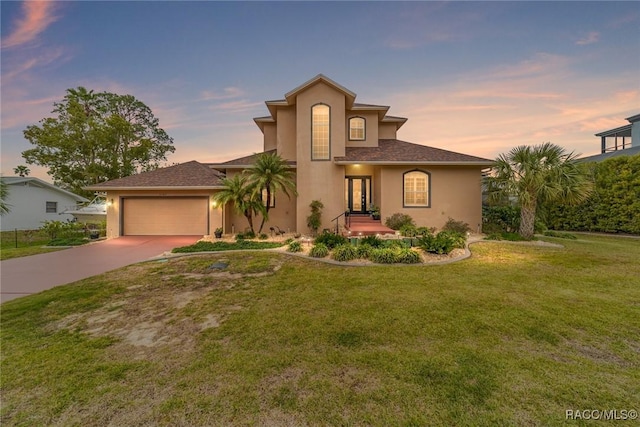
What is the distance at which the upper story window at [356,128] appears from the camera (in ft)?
51.3

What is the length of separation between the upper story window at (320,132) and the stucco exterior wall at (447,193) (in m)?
3.63

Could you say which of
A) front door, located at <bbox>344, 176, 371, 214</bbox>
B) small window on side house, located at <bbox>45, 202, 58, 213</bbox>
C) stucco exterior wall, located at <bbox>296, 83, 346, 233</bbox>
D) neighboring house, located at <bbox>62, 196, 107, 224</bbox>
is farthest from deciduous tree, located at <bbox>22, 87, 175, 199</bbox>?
front door, located at <bbox>344, 176, 371, 214</bbox>

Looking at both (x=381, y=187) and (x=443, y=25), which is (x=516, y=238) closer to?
(x=381, y=187)

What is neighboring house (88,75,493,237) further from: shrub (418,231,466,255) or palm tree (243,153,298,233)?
shrub (418,231,466,255)

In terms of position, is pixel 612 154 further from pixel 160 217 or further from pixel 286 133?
pixel 160 217

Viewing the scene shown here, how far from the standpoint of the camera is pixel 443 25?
13.8m

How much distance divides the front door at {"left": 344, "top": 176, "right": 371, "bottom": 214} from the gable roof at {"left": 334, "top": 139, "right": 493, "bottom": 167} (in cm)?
181

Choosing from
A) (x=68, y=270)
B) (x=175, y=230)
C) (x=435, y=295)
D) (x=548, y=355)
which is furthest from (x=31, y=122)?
(x=548, y=355)

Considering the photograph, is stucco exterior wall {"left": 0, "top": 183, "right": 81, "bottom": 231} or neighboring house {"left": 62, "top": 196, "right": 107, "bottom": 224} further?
neighboring house {"left": 62, "top": 196, "right": 107, "bottom": 224}

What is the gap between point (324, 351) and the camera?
3365 millimetres

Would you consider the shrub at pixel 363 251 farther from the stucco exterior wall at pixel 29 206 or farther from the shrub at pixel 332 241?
the stucco exterior wall at pixel 29 206

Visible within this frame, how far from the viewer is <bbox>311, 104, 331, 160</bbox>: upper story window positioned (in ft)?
45.1

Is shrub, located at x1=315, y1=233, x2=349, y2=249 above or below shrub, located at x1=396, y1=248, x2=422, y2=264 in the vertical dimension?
above

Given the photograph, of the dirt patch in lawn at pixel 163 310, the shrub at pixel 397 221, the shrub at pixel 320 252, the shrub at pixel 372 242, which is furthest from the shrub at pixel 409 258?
the shrub at pixel 397 221
